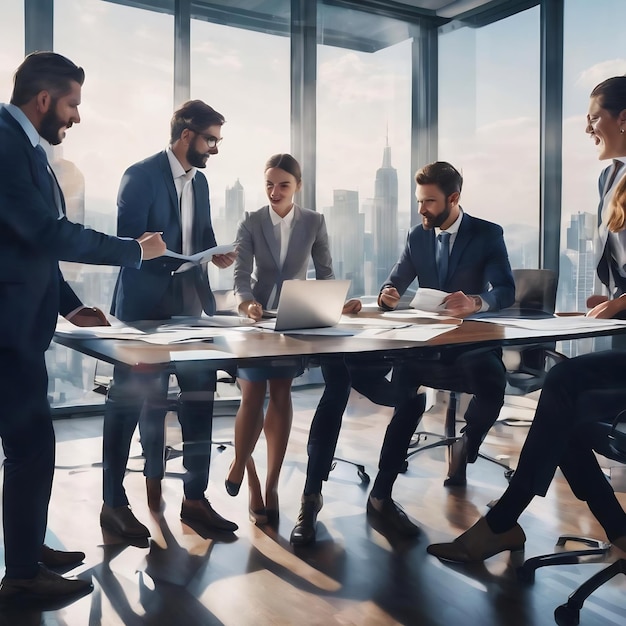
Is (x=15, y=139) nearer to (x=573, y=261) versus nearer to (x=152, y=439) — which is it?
(x=152, y=439)

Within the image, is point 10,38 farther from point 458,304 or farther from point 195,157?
point 458,304

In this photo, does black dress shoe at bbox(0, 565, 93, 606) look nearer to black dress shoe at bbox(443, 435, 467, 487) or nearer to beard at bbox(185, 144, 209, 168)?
black dress shoe at bbox(443, 435, 467, 487)

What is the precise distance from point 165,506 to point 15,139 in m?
1.10

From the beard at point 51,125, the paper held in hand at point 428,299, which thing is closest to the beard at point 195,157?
the beard at point 51,125

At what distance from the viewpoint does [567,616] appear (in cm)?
193

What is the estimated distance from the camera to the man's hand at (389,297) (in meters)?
3.02

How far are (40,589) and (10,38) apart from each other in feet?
10.7

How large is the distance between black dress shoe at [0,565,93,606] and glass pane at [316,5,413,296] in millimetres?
3691

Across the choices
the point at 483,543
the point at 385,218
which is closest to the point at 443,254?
the point at 483,543

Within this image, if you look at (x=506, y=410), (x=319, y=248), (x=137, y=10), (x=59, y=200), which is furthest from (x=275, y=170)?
(x=137, y=10)

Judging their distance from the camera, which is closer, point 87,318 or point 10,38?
point 87,318

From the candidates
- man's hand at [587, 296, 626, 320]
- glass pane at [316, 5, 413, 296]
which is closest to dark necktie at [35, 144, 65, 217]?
man's hand at [587, 296, 626, 320]

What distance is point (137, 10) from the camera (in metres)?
4.55

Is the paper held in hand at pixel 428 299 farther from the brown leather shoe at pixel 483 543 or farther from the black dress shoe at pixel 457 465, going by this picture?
the brown leather shoe at pixel 483 543
